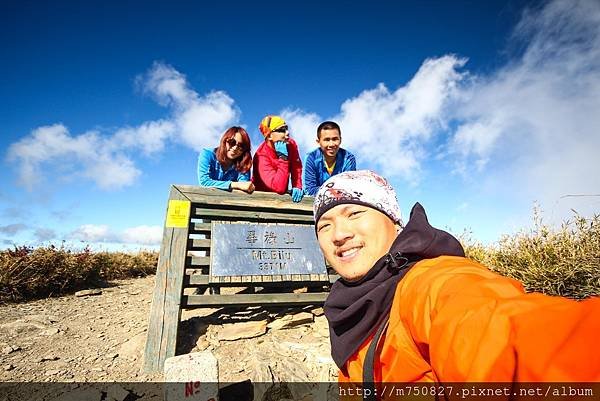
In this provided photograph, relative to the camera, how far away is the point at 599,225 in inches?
167

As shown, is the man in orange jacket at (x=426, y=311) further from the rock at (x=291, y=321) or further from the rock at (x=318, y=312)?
the rock at (x=318, y=312)

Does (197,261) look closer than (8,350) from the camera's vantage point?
No

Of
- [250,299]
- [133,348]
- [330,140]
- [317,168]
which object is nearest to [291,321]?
[250,299]

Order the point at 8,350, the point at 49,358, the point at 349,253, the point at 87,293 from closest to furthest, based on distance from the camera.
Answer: the point at 349,253
the point at 49,358
the point at 8,350
the point at 87,293

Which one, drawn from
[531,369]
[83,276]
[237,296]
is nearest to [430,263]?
[531,369]

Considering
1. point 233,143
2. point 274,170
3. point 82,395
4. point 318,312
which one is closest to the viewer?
point 82,395

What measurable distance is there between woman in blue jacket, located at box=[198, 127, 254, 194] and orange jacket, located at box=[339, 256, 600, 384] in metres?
4.12

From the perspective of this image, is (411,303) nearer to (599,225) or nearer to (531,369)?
(531,369)

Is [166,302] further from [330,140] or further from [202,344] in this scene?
[330,140]

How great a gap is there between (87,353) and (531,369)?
16.5ft

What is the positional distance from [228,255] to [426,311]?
3843mm

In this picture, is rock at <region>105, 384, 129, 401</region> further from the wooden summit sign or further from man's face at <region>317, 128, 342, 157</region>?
man's face at <region>317, 128, 342, 157</region>

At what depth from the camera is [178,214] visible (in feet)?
14.8

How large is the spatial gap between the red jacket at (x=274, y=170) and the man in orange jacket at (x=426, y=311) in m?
3.53
